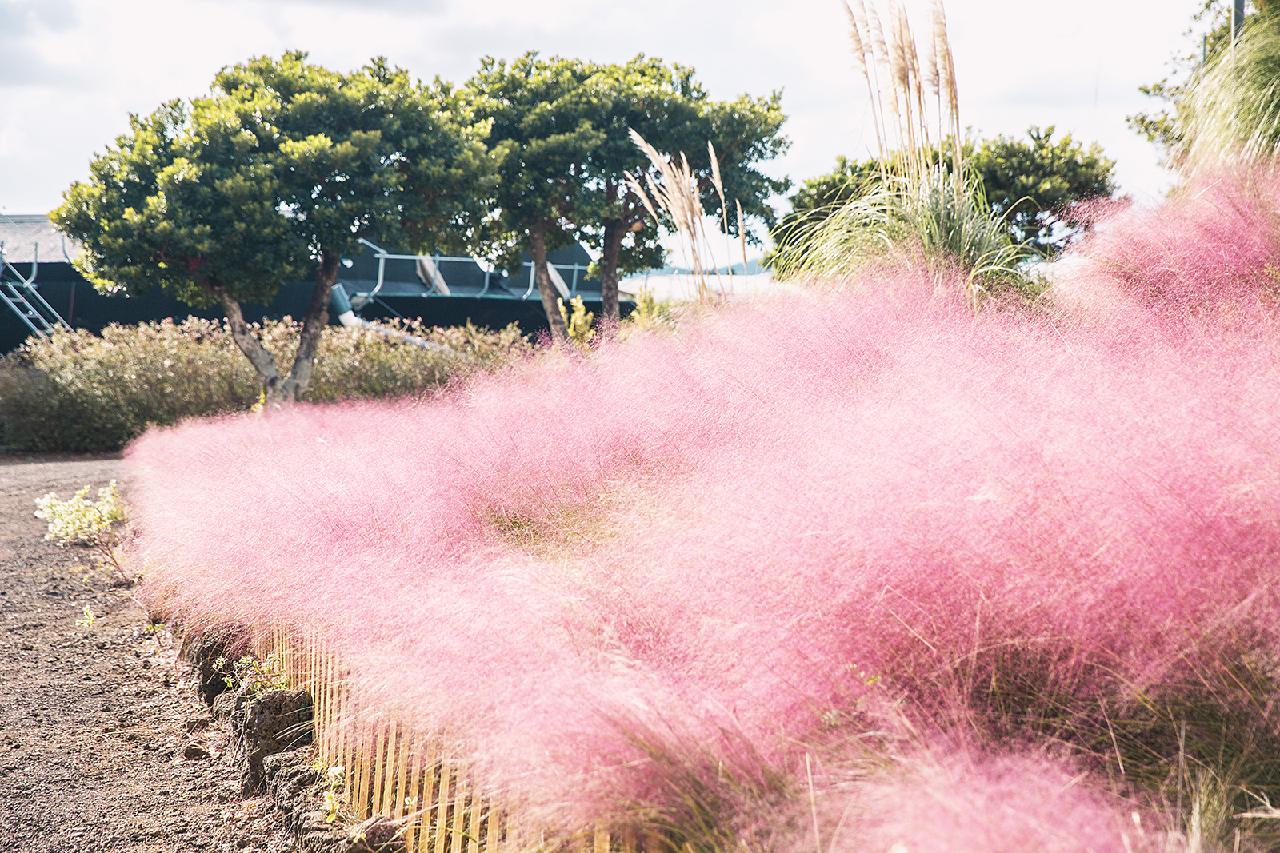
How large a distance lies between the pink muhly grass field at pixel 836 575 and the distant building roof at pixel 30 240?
1834cm

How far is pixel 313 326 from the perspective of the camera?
13375 millimetres

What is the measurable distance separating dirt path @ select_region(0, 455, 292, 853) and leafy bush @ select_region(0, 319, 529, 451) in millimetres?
7626

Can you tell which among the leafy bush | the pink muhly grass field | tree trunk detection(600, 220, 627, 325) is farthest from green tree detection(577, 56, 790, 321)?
the pink muhly grass field

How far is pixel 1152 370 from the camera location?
2.76m

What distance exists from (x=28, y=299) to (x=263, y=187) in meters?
9.85

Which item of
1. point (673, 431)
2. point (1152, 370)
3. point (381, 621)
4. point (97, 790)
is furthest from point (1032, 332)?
point (97, 790)

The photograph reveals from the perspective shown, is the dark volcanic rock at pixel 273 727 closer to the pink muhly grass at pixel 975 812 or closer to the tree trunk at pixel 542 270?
the pink muhly grass at pixel 975 812

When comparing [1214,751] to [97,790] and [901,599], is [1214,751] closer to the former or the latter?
[901,599]

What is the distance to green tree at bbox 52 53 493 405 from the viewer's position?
40.0ft

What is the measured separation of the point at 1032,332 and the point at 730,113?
64.1 feet

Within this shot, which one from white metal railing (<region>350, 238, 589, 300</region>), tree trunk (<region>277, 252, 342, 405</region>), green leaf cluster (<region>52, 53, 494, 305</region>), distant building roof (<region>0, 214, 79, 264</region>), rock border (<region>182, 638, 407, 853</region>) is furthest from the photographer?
white metal railing (<region>350, 238, 589, 300</region>)

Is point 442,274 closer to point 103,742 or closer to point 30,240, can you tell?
point 30,240

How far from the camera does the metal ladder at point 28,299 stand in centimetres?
1867

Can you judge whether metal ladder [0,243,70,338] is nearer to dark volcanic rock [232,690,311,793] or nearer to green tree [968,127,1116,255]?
green tree [968,127,1116,255]
